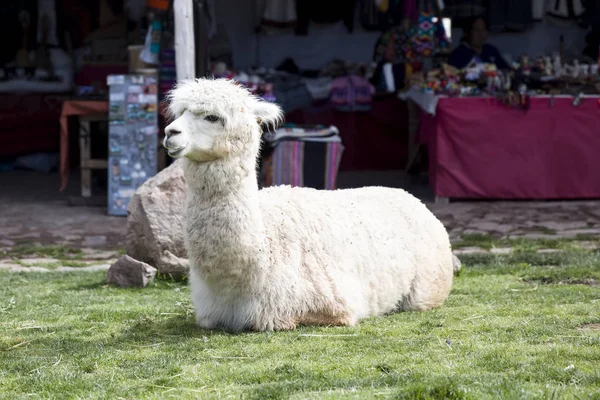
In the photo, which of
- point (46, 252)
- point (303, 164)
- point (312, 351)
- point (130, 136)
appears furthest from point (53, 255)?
point (312, 351)

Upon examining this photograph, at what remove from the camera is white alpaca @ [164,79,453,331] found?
5.06m

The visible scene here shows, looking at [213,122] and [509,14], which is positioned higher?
[509,14]

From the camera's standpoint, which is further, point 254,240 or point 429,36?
point 429,36

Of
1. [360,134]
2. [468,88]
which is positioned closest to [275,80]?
[360,134]

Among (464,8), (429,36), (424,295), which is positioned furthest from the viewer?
(464,8)

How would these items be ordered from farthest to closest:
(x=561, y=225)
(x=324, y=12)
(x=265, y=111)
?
1. (x=324, y=12)
2. (x=561, y=225)
3. (x=265, y=111)

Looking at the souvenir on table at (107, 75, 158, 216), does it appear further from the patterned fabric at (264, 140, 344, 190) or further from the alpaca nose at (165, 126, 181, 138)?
the alpaca nose at (165, 126, 181, 138)

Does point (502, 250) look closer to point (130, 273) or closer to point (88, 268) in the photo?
point (130, 273)

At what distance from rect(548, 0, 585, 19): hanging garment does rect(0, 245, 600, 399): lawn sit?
914cm

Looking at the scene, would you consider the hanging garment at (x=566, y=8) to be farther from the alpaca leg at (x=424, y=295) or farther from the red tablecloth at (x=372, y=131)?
the alpaca leg at (x=424, y=295)

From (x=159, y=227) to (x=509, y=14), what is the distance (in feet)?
29.8

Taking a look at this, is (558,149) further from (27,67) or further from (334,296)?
(27,67)

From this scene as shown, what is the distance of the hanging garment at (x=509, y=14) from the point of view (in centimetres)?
1468

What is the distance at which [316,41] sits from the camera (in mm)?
15727
